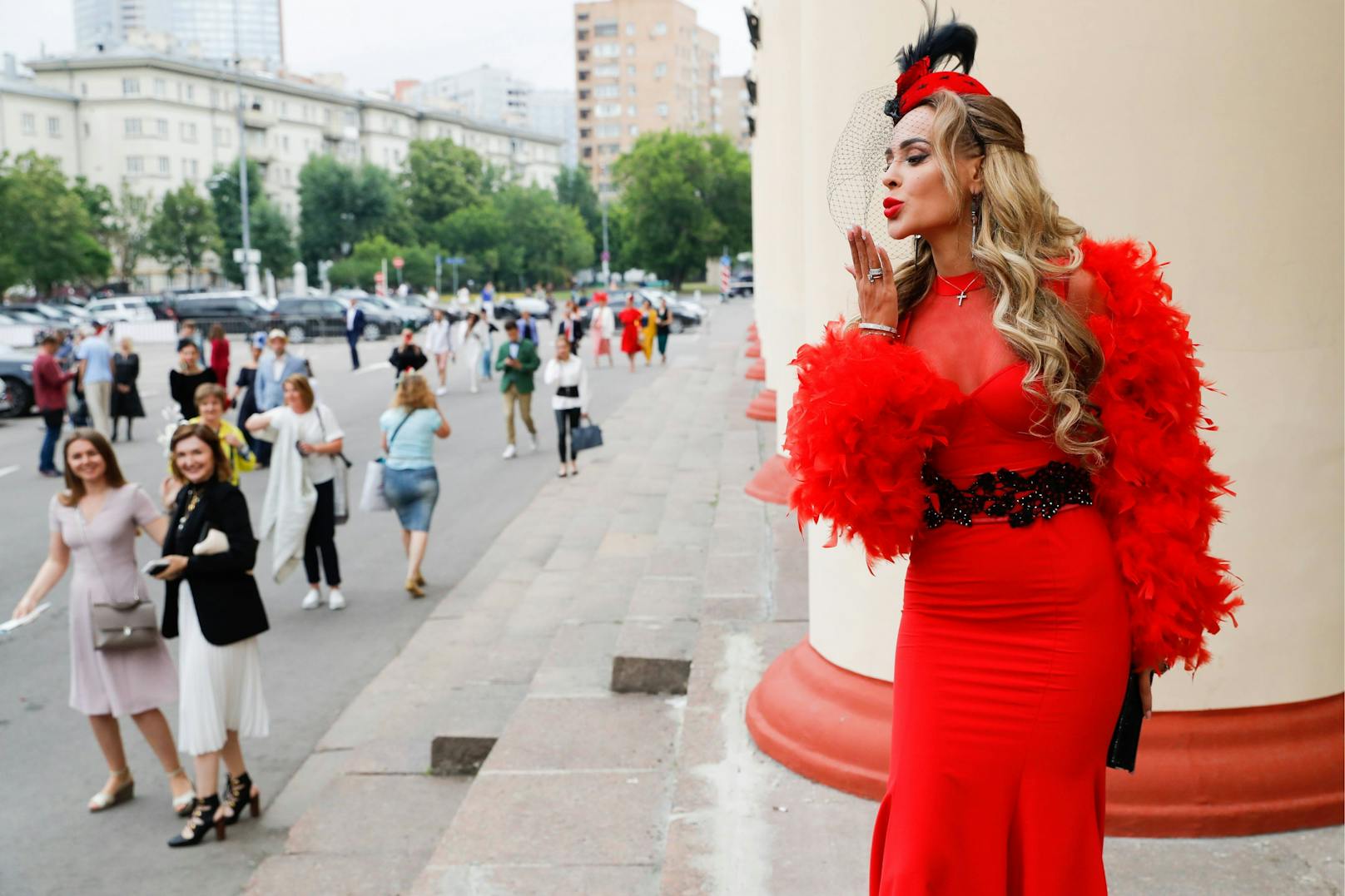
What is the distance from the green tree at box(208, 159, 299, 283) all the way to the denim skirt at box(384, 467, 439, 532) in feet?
268

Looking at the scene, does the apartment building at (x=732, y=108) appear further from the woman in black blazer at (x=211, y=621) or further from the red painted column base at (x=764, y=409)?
the woman in black blazer at (x=211, y=621)

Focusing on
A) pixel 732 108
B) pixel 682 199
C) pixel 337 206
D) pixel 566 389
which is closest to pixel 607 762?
pixel 566 389

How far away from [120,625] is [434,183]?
111624 mm

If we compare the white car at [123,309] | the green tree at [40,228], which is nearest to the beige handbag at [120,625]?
the white car at [123,309]

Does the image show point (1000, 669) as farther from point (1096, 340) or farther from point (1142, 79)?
point (1142, 79)

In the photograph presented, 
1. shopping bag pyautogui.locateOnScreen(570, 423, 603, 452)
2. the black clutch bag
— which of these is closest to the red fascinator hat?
the black clutch bag

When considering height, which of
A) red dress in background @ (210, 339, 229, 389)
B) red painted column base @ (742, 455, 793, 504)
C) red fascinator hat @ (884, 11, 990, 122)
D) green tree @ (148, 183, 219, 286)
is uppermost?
green tree @ (148, 183, 219, 286)

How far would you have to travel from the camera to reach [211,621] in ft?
19.3

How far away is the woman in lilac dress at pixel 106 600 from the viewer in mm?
6180

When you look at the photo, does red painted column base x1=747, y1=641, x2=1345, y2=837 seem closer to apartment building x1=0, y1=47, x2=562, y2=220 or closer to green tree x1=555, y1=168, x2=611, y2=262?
apartment building x1=0, y1=47, x2=562, y2=220

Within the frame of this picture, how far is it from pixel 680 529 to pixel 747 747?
233 inches

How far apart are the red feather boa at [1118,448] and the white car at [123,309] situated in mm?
54900

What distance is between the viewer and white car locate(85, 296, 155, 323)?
54.4 m

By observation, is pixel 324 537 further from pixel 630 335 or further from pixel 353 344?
pixel 630 335
